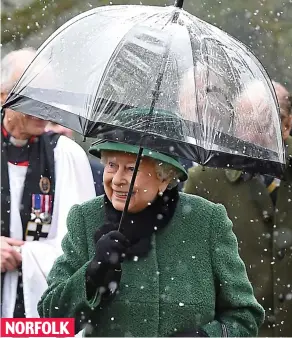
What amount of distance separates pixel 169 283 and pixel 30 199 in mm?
1328

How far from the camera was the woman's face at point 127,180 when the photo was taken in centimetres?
416

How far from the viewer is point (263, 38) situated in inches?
380

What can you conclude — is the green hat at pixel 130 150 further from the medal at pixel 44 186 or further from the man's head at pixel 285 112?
the man's head at pixel 285 112

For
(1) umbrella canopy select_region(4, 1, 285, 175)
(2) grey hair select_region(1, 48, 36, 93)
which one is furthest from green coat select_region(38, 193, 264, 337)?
(2) grey hair select_region(1, 48, 36, 93)

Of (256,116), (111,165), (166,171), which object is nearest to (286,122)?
(256,116)

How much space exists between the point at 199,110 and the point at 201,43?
0.28 metres

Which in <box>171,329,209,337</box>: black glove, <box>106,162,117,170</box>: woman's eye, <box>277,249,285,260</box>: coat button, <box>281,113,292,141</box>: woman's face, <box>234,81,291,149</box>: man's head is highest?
<box>234,81,291,149</box>: man's head

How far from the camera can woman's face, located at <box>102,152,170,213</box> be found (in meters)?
4.16

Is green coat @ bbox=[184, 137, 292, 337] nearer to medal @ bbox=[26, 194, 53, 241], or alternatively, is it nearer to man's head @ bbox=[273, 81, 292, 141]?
man's head @ bbox=[273, 81, 292, 141]

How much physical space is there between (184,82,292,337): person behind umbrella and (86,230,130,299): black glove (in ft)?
6.79

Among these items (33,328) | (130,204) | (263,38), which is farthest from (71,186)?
(263,38)

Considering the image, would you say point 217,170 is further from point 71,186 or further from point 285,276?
point 71,186

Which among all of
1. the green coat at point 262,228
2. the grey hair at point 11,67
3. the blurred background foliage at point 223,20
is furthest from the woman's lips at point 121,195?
the blurred background foliage at point 223,20

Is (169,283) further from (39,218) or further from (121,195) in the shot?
(39,218)
